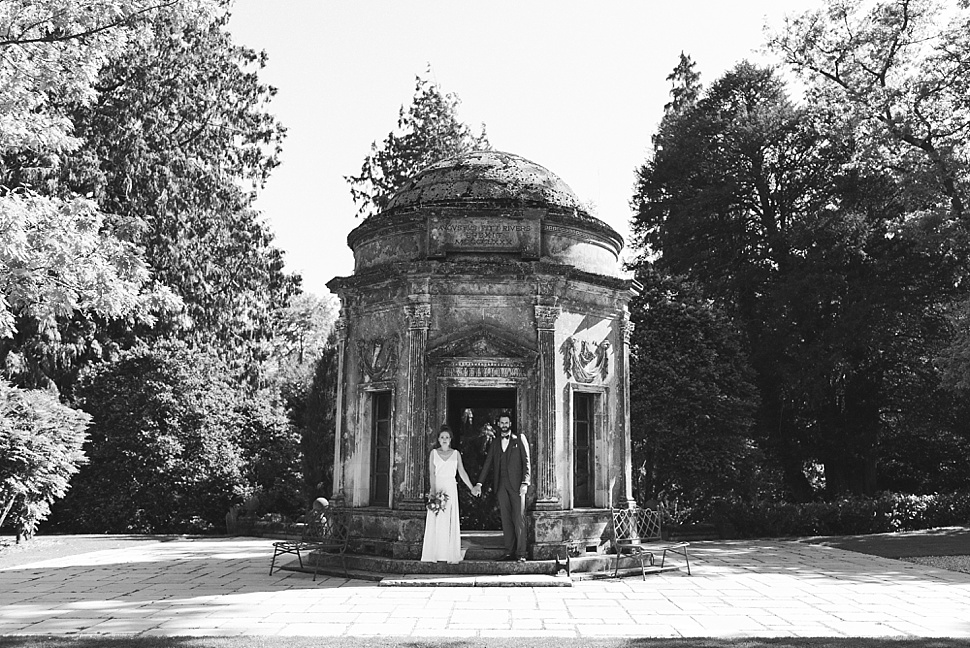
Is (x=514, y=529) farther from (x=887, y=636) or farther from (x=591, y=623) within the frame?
(x=887, y=636)

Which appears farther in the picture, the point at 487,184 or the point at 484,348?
the point at 487,184

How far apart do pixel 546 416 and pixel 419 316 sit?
2279mm

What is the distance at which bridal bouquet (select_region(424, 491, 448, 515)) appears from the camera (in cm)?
1023

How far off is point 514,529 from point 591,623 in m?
3.34

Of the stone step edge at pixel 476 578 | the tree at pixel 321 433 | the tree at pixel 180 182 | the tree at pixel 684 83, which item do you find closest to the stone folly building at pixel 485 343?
the stone step edge at pixel 476 578

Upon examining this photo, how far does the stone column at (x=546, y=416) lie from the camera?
10.7m

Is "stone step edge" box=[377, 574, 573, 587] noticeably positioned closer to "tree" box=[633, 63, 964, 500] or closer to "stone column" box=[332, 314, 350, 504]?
"stone column" box=[332, 314, 350, 504]

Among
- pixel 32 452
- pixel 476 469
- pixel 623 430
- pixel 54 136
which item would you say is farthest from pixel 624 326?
pixel 54 136

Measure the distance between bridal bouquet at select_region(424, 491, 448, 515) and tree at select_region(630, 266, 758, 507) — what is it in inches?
371

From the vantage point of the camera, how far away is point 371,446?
11812 millimetres

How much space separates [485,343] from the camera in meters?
11.0

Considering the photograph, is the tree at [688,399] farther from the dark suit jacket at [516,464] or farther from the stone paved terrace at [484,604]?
the dark suit jacket at [516,464]

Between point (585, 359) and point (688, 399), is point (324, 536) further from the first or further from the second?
point (688, 399)

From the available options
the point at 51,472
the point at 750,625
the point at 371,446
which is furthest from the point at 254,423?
the point at 750,625
